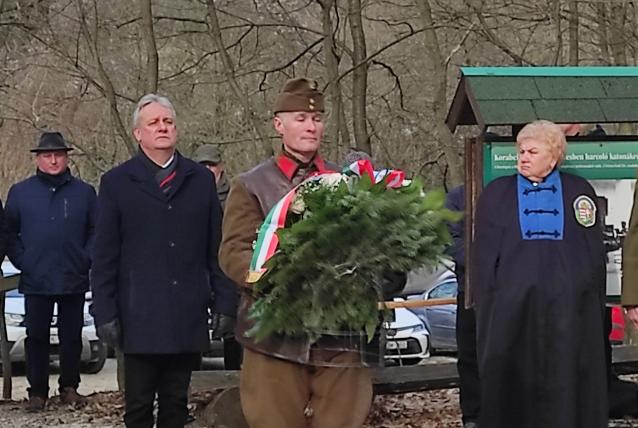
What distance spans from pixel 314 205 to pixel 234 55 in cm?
1009

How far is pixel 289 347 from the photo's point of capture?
15.4ft

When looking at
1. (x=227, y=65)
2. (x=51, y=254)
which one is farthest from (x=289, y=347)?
(x=227, y=65)

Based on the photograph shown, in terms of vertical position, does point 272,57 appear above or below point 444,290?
above

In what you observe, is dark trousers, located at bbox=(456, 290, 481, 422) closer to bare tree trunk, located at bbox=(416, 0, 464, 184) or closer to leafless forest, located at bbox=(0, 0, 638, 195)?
leafless forest, located at bbox=(0, 0, 638, 195)

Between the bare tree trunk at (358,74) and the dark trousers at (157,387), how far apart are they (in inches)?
269

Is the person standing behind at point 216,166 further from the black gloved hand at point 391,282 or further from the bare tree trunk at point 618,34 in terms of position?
the bare tree trunk at point 618,34

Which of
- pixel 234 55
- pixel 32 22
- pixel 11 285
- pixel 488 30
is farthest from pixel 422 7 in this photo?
pixel 11 285

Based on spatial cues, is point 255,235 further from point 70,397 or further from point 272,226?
point 70,397

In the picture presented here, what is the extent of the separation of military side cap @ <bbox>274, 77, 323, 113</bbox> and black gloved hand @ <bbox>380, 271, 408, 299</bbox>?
806 mm

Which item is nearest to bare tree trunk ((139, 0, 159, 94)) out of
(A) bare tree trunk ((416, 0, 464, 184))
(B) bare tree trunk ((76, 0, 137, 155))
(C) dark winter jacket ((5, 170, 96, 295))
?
(B) bare tree trunk ((76, 0, 137, 155))

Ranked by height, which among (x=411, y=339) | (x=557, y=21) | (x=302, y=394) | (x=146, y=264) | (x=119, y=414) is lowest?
(x=119, y=414)

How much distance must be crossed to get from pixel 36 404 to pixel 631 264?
4676 millimetres

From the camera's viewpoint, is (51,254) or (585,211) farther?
(51,254)

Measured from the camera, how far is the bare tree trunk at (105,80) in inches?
452
